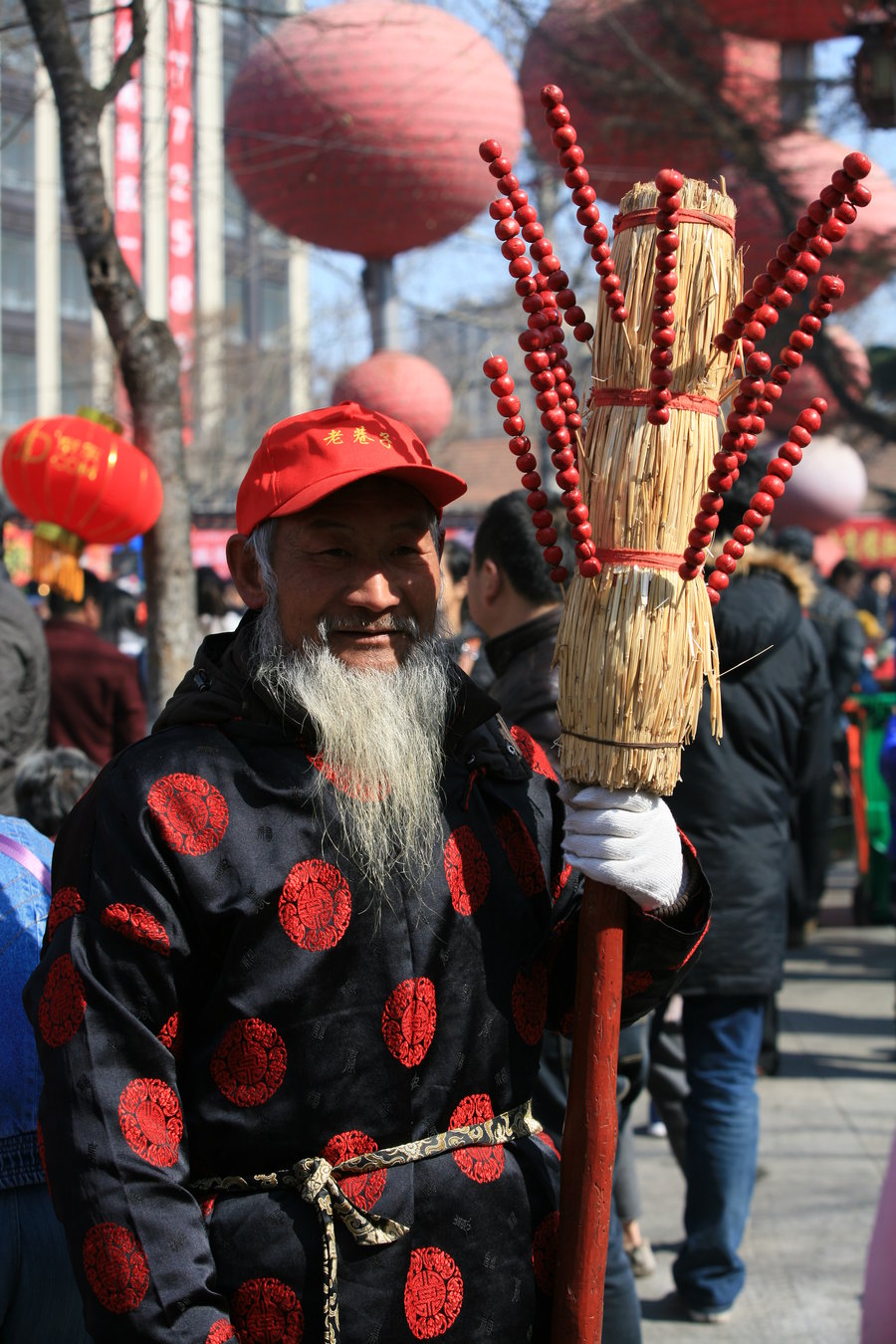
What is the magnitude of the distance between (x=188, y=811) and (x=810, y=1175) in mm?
3273

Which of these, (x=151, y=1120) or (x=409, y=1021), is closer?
(x=151, y=1120)

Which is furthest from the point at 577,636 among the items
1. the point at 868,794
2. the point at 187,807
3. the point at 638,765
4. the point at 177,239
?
the point at 177,239

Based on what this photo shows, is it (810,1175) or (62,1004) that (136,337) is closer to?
(62,1004)

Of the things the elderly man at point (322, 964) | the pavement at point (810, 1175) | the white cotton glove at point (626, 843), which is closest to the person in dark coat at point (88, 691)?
the pavement at point (810, 1175)

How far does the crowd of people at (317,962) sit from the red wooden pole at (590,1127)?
5 cm

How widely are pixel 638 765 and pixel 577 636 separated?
17 cm

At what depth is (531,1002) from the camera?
5.41 feet

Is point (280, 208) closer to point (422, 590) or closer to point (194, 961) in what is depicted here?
point (422, 590)

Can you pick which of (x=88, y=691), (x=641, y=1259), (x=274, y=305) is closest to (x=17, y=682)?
(x=88, y=691)

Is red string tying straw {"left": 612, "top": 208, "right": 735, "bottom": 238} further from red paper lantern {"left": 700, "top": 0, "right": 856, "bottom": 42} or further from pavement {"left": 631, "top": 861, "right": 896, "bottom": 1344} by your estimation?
red paper lantern {"left": 700, "top": 0, "right": 856, "bottom": 42}

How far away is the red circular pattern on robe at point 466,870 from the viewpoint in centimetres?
159

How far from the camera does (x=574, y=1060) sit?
159cm

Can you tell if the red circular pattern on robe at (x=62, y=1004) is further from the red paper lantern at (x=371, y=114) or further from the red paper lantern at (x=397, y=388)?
the red paper lantern at (x=397, y=388)

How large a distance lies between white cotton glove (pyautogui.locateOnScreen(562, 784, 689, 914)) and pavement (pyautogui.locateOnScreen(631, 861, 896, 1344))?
2.10m
